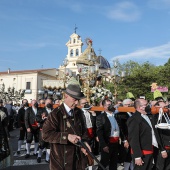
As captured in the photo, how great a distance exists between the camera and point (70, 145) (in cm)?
360

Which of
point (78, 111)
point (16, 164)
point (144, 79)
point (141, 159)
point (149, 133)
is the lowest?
point (16, 164)

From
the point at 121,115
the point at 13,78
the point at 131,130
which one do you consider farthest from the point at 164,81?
the point at 13,78

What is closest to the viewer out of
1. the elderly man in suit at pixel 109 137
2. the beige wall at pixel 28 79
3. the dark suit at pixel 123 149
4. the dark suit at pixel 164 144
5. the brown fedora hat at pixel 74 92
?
the brown fedora hat at pixel 74 92

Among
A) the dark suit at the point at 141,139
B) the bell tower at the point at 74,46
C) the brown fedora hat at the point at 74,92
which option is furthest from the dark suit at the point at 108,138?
the bell tower at the point at 74,46

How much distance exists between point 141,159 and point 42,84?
62.9 meters

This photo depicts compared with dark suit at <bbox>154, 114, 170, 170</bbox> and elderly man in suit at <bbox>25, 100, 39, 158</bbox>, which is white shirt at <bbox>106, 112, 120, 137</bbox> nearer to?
dark suit at <bbox>154, 114, 170, 170</bbox>

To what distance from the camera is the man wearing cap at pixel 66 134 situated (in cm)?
353

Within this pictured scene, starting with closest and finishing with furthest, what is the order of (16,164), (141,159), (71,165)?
1. (71,165)
2. (141,159)
3. (16,164)

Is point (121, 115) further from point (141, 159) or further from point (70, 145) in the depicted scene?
point (70, 145)

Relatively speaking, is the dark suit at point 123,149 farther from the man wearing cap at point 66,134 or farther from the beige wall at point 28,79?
the beige wall at point 28,79

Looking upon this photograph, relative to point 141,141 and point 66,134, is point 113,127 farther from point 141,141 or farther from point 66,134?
point 66,134

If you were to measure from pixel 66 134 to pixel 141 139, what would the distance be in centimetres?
183

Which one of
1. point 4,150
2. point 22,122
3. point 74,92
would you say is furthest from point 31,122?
point 74,92

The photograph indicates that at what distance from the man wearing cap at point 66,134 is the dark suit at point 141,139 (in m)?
1.26
